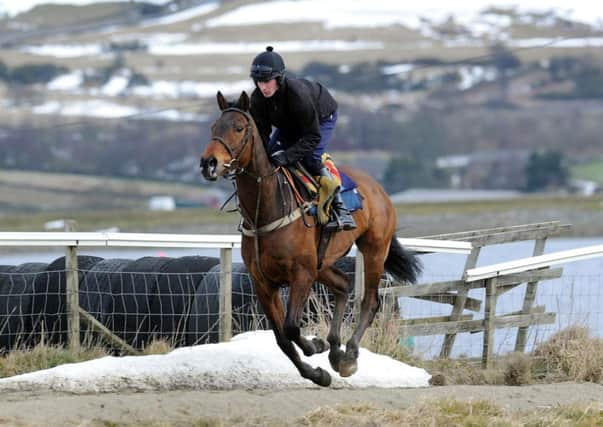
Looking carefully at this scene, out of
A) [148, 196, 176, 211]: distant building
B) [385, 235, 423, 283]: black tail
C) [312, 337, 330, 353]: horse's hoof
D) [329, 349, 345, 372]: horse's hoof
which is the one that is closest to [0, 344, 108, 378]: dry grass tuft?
[312, 337, 330, 353]: horse's hoof

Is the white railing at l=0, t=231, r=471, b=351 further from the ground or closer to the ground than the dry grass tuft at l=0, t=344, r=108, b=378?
further from the ground

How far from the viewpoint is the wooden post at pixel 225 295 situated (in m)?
11.6

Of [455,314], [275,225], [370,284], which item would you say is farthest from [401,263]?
[275,225]

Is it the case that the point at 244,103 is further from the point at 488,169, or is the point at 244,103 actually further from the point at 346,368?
the point at 488,169

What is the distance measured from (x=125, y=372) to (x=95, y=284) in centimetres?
264

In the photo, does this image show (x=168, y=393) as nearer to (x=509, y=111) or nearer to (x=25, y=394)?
(x=25, y=394)

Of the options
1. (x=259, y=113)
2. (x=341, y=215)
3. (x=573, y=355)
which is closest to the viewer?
(x=259, y=113)

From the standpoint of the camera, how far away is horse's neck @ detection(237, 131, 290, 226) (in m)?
9.19

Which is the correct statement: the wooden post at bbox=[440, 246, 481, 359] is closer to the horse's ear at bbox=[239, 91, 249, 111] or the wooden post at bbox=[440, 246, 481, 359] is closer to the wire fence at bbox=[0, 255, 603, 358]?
the wire fence at bbox=[0, 255, 603, 358]

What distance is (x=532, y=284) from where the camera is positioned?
42.7 feet

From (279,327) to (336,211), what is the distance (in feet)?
3.49

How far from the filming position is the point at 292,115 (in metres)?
9.68

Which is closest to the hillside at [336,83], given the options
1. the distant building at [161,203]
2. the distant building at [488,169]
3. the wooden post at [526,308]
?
the distant building at [488,169]

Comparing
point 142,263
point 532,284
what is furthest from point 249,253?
point 532,284
